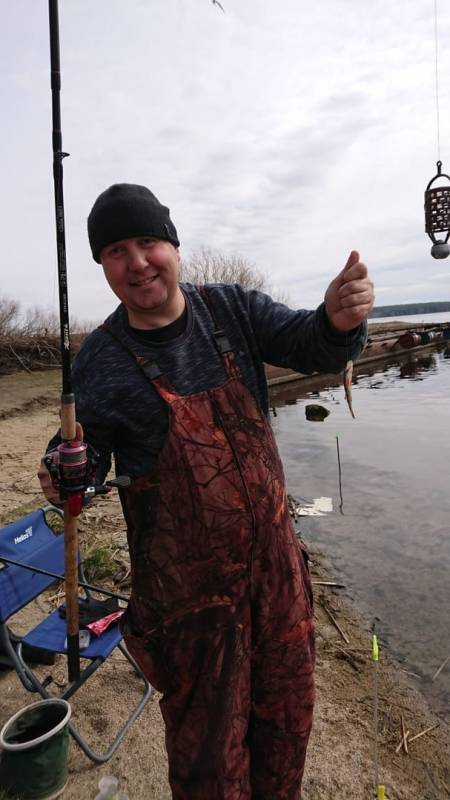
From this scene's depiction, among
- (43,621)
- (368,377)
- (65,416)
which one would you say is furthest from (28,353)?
(65,416)

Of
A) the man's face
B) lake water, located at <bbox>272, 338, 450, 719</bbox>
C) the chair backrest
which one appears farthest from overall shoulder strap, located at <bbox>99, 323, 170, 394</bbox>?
lake water, located at <bbox>272, 338, 450, 719</bbox>

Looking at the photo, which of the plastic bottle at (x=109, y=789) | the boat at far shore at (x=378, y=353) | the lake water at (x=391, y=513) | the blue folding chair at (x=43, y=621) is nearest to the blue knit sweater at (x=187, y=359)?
the blue folding chair at (x=43, y=621)

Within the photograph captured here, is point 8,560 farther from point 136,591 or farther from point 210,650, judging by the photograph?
point 210,650

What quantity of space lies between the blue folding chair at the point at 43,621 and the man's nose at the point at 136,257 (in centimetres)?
226

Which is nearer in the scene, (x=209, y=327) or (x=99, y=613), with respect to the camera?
(x=209, y=327)

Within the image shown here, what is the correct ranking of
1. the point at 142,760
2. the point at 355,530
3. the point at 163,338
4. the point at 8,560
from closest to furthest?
the point at 163,338 → the point at 142,760 → the point at 8,560 → the point at 355,530

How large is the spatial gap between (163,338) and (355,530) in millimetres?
5947

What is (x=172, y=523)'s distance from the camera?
1854 mm

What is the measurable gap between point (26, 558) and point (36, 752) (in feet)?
4.32

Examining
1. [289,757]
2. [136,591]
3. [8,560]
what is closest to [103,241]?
[136,591]

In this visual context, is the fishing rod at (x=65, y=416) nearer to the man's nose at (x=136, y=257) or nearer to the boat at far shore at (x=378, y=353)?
the man's nose at (x=136, y=257)

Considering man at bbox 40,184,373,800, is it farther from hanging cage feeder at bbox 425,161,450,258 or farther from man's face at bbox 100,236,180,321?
hanging cage feeder at bbox 425,161,450,258

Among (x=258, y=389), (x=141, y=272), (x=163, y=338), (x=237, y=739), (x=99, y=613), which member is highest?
(x=141, y=272)

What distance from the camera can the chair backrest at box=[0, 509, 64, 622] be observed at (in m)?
3.38
